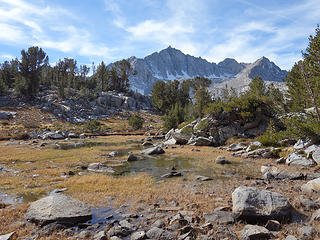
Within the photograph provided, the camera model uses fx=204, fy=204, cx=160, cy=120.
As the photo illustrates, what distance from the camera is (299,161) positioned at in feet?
67.8

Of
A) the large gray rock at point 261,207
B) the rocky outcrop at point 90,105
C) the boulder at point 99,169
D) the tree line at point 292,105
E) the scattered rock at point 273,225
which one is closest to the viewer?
the scattered rock at point 273,225

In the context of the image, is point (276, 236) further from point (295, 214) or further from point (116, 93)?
point (116, 93)

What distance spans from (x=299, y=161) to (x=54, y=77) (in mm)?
136830

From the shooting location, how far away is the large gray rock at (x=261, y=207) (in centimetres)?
898

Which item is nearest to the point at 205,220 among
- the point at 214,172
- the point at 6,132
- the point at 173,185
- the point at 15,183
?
the point at 173,185

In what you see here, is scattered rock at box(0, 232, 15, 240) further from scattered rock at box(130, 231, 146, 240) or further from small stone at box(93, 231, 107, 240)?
scattered rock at box(130, 231, 146, 240)

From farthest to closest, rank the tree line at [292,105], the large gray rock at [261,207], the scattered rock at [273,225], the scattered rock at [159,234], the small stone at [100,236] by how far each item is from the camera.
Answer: the tree line at [292,105]
the large gray rock at [261,207]
the scattered rock at [273,225]
the small stone at [100,236]
the scattered rock at [159,234]

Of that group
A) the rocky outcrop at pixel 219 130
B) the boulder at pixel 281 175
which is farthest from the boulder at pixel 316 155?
the rocky outcrop at pixel 219 130

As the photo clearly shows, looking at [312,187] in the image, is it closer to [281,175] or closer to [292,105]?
[281,175]

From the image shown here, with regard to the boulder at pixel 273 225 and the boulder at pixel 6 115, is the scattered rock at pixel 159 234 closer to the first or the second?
the boulder at pixel 273 225

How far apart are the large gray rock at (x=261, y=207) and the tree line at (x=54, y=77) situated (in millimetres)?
104511

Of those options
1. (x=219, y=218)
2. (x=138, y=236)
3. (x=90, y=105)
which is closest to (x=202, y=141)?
(x=219, y=218)

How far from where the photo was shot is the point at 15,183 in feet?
52.9

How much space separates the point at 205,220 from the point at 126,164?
1692 centimetres
